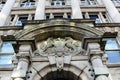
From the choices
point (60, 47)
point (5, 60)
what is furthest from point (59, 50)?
point (5, 60)

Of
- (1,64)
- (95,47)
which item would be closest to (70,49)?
(95,47)

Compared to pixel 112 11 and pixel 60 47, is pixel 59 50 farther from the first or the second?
pixel 112 11

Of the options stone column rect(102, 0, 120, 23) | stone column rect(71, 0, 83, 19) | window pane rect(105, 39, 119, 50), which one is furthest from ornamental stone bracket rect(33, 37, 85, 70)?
stone column rect(102, 0, 120, 23)

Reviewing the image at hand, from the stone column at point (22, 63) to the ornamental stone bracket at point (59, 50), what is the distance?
0.86 metres

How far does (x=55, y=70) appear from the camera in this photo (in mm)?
10766

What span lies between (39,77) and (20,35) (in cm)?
305

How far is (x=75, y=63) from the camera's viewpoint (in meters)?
11.0

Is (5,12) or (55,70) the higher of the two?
(5,12)

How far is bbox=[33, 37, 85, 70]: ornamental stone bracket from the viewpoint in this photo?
36.4 ft

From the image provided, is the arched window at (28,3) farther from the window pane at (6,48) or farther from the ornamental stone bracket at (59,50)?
the ornamental stone bracket at (59,50)

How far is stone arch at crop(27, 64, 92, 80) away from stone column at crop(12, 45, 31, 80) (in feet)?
2.32

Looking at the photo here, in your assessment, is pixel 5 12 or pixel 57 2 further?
pixel 57 2

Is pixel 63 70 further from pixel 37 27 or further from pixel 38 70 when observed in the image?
pixel 37 27

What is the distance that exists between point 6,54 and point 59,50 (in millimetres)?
3634
